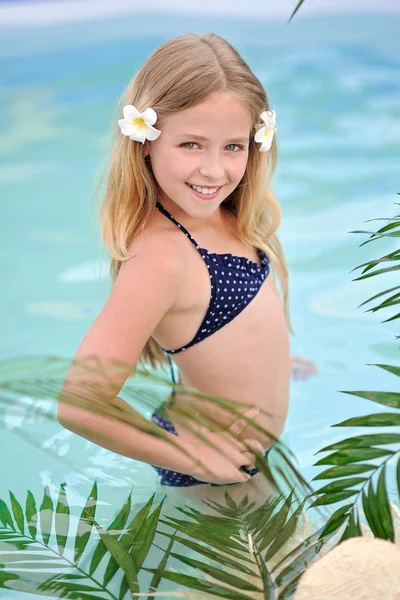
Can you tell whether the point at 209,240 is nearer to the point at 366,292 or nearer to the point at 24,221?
the point at 366,292

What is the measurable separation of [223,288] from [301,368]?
3.21 ft

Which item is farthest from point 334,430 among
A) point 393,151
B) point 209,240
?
point 393,151

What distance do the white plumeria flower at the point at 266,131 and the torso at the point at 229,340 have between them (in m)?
0.21

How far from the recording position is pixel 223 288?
1.69 meters

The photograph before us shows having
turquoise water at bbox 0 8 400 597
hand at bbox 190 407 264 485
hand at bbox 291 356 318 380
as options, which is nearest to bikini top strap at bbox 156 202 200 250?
hand at bbox 190 407 264 485

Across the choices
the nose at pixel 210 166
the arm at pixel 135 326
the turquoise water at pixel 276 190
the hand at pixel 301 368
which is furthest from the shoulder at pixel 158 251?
the hand at pixel 301 368

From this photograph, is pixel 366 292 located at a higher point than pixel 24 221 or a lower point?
lower

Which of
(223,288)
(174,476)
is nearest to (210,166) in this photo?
(223,288)

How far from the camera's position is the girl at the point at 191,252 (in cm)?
149

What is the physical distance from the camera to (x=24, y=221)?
381 cm

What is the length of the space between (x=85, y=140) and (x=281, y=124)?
41.7 inches

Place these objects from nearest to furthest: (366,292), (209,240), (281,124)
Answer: (209,240), (366,292), (281,124)

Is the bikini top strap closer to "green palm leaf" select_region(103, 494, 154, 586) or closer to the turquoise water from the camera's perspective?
the turquoise water

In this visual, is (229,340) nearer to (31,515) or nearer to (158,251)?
(158,251)
